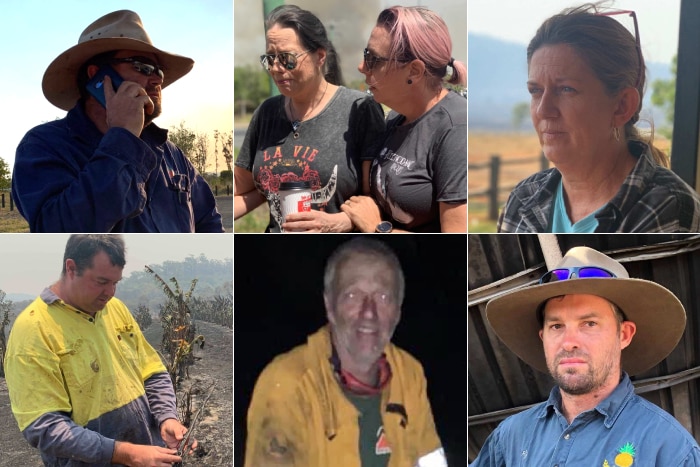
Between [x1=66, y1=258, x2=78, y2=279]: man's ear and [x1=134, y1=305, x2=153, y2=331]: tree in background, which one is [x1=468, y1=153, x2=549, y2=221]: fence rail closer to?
[x1=134, y1=305, x2=153, y2=331]: tree in background

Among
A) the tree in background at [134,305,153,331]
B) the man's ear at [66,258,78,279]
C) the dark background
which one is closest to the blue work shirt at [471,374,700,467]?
the dark background

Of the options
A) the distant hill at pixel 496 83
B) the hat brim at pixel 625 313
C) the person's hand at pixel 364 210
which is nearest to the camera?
the hat brim at pixel 625 313

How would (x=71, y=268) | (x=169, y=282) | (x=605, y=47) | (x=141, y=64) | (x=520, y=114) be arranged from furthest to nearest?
(x=169, y=282)
(x=71, y=268)
(x=141, y=64)
(x=520, y=114)
(x=605, y=47)

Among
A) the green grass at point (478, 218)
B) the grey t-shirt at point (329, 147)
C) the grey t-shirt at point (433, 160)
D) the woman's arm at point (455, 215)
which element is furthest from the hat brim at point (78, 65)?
the green grass at point (478, 218)

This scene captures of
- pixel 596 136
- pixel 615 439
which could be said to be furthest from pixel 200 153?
pixel 615 439

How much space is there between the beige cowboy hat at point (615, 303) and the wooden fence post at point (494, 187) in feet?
1.35

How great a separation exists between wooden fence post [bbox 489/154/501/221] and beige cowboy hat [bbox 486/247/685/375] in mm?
411

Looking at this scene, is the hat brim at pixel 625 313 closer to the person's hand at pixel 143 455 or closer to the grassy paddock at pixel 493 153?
the grassy paddock at pixel 493 153

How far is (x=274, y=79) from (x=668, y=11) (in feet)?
6.27

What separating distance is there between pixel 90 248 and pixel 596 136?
8.35 feet

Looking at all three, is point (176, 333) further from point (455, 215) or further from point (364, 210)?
point (455, 215)

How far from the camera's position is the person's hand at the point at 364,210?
448cm

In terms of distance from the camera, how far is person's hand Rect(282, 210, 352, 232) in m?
4.50

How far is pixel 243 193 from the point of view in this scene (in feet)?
15.1
